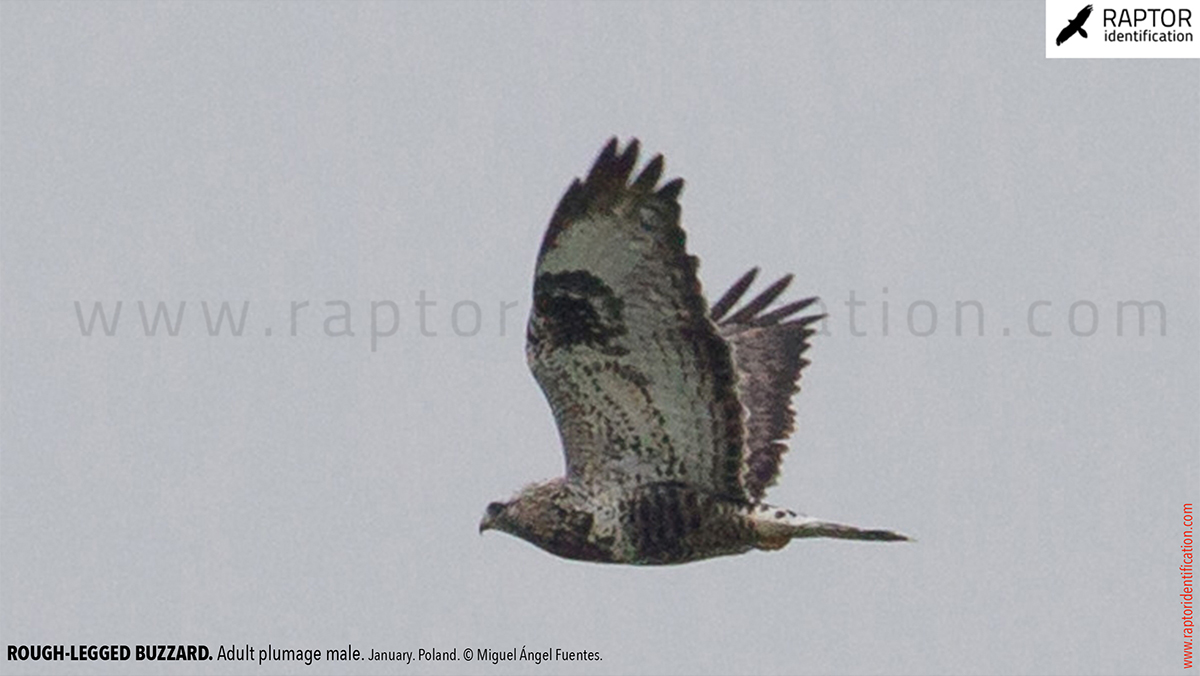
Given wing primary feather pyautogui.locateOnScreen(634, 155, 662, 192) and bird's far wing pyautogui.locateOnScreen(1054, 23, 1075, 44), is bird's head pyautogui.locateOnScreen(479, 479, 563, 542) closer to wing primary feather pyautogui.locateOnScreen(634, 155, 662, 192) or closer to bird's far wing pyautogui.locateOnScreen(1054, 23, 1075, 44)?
wing primary feather pyautogui.locateOnScreen(634, 155, 662, 192)

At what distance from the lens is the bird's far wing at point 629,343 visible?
10.5 metres

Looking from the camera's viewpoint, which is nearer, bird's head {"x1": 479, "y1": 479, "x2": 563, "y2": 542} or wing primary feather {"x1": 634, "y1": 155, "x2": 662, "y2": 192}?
wing primary feather {"x1": 634, "y1": 155, "x2": 662, "y2": 192}

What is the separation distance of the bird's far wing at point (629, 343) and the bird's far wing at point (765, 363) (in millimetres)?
1032

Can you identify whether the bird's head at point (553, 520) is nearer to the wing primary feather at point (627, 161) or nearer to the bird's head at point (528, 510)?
the bird's head at point (528, 510)

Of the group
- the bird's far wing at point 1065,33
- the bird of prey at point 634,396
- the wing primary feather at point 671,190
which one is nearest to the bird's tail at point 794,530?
the bird of prey at point 634,396

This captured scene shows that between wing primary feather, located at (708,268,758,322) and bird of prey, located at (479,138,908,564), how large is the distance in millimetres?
1529

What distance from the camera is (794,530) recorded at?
37.2 feet

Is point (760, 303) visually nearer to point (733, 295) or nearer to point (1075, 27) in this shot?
point (733, 295)

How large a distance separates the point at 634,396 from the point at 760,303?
2.24m

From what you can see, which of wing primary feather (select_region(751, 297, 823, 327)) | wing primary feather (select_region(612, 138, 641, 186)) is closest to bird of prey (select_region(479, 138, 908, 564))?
wing primary feather (select_region(612, 138, 641, 186))

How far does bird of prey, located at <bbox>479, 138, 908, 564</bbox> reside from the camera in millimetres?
10555

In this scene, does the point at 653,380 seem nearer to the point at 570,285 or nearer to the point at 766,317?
the point at 570,285

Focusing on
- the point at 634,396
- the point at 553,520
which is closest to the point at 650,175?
the point at 634,396

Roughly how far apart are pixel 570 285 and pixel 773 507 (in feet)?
5.52
